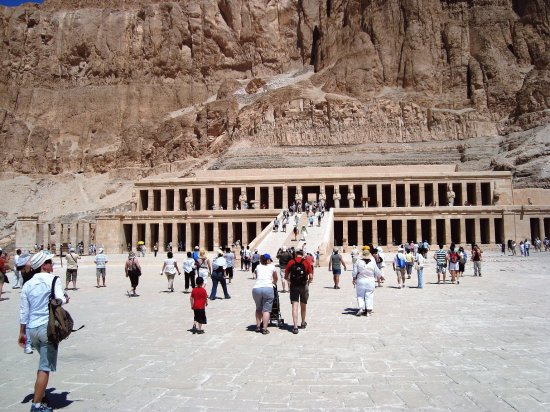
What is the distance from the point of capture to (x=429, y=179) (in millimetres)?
54125

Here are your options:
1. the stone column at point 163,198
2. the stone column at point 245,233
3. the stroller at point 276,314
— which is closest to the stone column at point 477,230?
the stone column at point 245,233

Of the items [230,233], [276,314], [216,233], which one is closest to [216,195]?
[216,233]

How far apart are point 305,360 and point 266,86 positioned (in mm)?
86827

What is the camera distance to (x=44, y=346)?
650 centimetres

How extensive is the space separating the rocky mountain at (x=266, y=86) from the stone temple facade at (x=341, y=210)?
6224mm

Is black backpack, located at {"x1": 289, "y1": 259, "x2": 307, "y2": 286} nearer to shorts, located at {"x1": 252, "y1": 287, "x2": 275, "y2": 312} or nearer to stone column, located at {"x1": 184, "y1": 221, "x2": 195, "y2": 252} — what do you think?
shorts, located at {"x1": 252, "y1": 287, "x2": 275, "y2": 312}

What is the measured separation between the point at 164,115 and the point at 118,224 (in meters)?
50.8

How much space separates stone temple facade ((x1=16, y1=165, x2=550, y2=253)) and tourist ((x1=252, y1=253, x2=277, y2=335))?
3536 centimetres

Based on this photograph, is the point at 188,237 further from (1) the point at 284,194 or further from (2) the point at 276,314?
(2) the point at 276,314

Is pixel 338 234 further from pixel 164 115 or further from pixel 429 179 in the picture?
pixel 164 115

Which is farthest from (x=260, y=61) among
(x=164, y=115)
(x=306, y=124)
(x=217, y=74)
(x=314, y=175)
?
(x=314, y=175)

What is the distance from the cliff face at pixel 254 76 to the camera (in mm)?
78375

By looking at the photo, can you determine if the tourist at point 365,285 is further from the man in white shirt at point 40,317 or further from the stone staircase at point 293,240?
the stone staircase at point 293,240

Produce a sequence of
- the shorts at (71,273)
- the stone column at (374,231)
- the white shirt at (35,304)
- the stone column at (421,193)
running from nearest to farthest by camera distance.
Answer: the white shirt at (35,304) < the shorts at (71,273) < the stone column at (374,231) < the stone column at (421,193)
